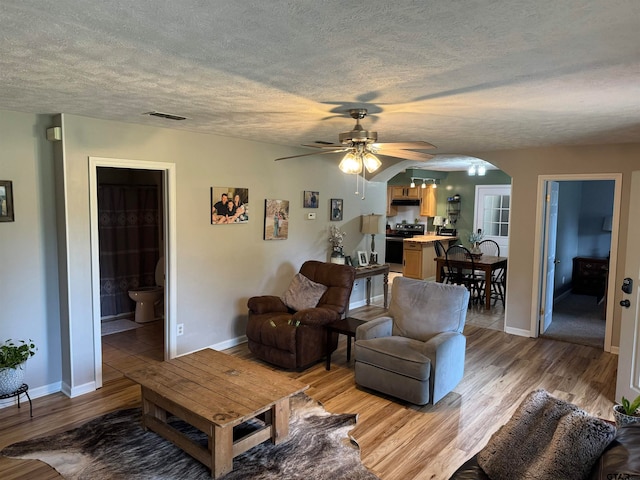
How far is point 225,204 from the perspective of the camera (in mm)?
4707

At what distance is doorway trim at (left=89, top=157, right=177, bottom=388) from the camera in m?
3.74

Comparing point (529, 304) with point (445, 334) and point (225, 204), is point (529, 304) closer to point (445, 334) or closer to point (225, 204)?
point (445, 334)

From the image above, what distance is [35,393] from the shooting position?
365 cm

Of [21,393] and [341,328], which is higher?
[341,328]

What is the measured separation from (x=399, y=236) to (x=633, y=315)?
23.3ft

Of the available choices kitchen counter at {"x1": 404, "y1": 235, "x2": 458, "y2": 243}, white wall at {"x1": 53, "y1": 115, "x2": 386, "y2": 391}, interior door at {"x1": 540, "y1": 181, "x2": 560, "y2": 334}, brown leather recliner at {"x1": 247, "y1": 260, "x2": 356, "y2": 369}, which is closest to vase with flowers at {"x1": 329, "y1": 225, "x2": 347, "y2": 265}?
white wall at {"x1": 53, "y1": 115, "x2": 386, "y2": 391}

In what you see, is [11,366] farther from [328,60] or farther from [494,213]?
[494,213]

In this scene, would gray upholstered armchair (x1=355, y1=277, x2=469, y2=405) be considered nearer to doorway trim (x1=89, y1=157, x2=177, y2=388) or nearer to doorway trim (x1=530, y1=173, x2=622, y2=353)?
doorway trim (x1=89, y1=157, x2=177, y2=388)

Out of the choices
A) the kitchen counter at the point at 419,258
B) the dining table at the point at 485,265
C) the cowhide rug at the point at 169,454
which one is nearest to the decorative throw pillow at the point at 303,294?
the cowhide rug at the point at 169,454

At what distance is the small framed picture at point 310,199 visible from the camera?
5.66 metres

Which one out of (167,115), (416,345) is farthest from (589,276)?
(167,115)

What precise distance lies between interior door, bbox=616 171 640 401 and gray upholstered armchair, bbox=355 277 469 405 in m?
1.23

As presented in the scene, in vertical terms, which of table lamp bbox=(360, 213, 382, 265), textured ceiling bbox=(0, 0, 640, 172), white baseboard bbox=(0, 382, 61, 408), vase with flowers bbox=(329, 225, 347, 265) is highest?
textured ceiling bbox=(0, 0, 640, 172)

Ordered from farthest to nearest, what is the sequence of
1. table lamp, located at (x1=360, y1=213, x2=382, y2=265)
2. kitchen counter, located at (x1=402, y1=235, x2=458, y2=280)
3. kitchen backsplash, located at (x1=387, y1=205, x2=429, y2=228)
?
kitchen backsplash, located at (x1=387, y1=205, x2=429, y2=228) → kitchen counter, located at (x1=402, y1=235, x2=458, y2=280) → table lamp, located at (x1=360, y1=213, x2=382, y2=265)
